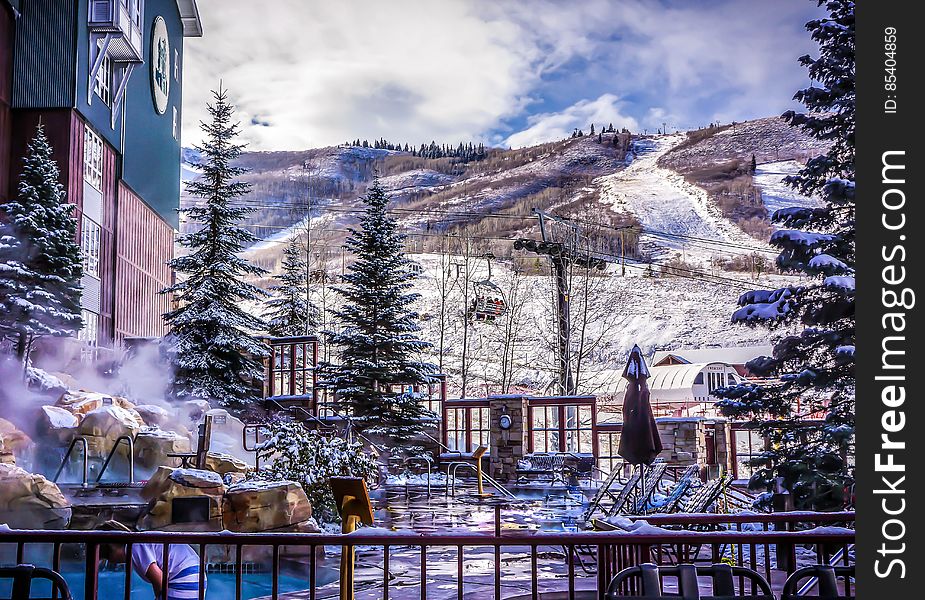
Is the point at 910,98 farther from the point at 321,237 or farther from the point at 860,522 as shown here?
the point at 321,237

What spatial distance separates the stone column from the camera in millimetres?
10234

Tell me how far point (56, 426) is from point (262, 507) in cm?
A: 293

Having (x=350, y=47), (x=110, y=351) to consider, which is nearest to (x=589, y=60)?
(x=350, y=47)

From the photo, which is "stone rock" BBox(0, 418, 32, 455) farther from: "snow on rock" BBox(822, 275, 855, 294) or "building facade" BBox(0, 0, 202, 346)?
"snow on rock" BBox(822, 275, 855, 294)

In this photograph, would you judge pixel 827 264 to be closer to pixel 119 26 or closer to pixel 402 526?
pixel 402 526

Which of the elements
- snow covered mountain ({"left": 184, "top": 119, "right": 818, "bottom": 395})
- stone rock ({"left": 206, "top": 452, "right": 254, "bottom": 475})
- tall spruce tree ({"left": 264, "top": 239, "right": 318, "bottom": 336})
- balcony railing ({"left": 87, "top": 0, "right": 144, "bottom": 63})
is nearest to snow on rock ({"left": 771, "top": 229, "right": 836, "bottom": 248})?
stone rock ({"left": 206, "top": 452, "right": 254, "bottom": 475})

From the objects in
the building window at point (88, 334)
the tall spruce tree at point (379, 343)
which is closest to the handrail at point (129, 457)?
the building window at point (88, 334)

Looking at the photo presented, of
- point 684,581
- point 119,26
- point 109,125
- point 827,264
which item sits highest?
point 119,26

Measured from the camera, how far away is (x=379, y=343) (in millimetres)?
11555

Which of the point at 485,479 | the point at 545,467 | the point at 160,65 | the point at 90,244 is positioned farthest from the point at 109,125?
the point at 545,467

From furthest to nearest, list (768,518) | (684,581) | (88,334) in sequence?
(88,334), (768,518), (684,581)

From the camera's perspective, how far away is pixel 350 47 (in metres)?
10.5

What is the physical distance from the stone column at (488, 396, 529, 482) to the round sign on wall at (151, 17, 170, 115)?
275 inches

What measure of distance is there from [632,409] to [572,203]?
55.1ft
